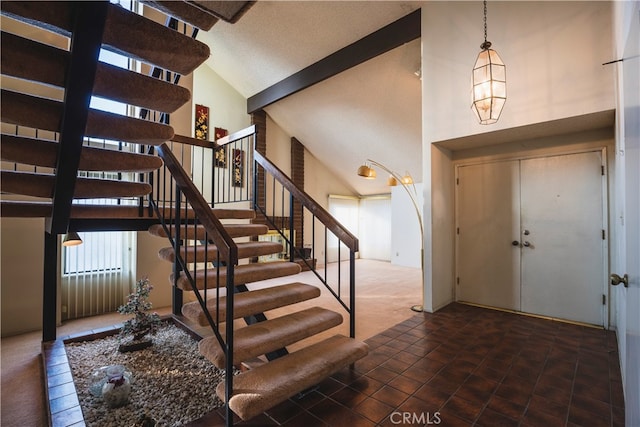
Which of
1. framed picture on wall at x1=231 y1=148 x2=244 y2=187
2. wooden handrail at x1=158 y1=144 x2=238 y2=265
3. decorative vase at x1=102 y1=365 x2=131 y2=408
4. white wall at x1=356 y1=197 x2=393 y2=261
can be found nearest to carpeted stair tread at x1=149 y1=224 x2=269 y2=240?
wooden handrail at x1=158 y1=144 x2=238 y2=265

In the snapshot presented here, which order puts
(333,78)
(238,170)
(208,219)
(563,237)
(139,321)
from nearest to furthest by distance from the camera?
(208,219) → (139,321) → (563,237) → (333,78) → (238,170)

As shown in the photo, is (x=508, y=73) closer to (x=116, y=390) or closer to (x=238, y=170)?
(x=116, y=390)

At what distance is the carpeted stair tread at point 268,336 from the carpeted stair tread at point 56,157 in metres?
1.26

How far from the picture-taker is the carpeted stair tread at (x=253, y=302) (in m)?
1.95

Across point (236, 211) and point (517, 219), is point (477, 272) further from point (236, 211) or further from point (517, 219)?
point (236, 211)

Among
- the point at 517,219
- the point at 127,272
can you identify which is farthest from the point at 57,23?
the point at 517,219

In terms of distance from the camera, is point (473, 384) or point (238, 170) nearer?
point (473, 384)

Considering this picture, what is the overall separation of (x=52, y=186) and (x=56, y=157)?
35 centimetres

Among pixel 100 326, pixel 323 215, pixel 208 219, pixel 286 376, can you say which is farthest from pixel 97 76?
pixel 100 326

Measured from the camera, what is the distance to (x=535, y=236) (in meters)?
3.47

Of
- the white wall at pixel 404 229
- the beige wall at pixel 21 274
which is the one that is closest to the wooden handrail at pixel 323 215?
the beige wall at pixel 21 274

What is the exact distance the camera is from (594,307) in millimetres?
3125

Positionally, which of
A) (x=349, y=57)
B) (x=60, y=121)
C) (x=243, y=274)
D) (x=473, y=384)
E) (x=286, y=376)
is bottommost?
(x=473, y=384)
